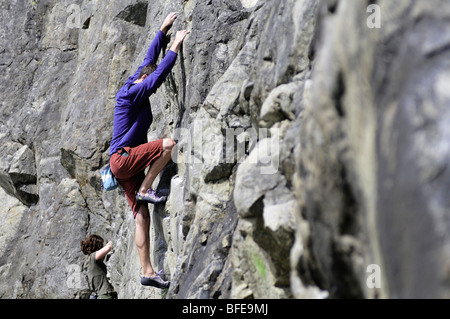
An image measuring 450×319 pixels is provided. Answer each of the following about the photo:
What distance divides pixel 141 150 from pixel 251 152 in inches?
125

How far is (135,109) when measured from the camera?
8.73m

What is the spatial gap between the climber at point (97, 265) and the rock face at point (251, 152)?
256mm

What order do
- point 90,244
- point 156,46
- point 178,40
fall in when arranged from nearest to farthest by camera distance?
point 178,40 → point 156,46 → point 90,244

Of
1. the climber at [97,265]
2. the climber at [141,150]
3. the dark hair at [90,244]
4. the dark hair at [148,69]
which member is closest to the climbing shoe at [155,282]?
the climber at [141,150]

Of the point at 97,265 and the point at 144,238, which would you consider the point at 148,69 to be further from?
the point at 97,265

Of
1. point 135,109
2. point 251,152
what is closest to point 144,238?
point 135,109

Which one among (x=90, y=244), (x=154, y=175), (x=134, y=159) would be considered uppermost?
(x=134, y=159)

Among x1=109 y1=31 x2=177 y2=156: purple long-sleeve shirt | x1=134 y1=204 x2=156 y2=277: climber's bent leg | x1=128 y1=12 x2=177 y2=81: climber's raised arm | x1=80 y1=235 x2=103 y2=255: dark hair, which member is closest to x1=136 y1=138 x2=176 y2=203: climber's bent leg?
x1=134 y1=204 x2=156 y2=277: climber's bent leg

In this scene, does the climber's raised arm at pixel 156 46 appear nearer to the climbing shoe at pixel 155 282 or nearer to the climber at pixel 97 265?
the climbing shoe at pixel 155 282

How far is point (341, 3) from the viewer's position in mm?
3498

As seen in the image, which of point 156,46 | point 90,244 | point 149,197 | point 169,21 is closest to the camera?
point 149,197
